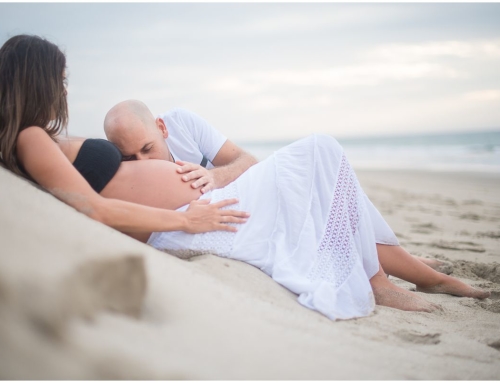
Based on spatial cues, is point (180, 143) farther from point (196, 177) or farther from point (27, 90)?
point (27, 90)

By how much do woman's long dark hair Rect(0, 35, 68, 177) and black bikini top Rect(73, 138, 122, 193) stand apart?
0.52 ft

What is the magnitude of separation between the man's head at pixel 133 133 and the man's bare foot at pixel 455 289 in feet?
6.01

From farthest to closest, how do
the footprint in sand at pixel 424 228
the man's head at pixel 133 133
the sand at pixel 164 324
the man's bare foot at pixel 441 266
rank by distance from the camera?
the footprint in sand at pixel 424 228 → the man's bare foot at pixel 441 266 → the man's head at pixel 133 133 → the sand at pixel 164 324

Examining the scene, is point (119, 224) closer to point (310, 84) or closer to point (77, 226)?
point (77, 226)

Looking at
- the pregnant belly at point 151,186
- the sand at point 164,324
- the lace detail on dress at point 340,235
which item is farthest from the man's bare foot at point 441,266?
the pregnant belly at point 151,186

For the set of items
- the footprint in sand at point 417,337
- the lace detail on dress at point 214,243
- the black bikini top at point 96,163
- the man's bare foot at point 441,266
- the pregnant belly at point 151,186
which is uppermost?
the black bikini top at point 96,163

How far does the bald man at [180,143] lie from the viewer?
2406 millimetres

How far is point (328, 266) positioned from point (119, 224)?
0.99 m

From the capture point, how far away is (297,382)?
44.2 inches

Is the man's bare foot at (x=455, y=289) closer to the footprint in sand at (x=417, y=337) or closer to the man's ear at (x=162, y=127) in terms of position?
the footprint in sand at (x=417, y=337)

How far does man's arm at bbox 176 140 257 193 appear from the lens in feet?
7.57

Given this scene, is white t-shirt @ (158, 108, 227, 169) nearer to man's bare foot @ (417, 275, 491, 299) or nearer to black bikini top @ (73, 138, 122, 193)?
black bikini top @ (73, 138, 122, 193)

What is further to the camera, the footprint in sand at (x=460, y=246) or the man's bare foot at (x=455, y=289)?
the footprint in sand at (x=460, y=246)

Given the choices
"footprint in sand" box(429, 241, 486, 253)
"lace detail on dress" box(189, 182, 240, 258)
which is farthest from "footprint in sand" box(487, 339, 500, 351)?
"footprint in sand" box(429, 241, 486, 253)
